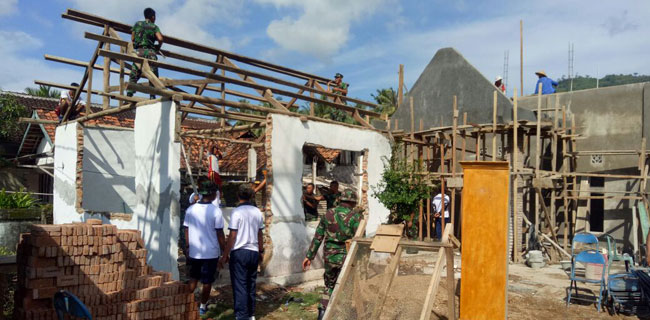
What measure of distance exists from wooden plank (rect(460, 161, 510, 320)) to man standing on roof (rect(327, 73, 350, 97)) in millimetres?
7765

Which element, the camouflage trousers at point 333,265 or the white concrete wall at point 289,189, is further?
the white concrete wall at point 289,189

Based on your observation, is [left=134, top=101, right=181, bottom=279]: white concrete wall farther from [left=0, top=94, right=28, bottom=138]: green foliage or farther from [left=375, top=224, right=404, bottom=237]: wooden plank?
[left=0, top=94, right=28, bottom=138]: green foliage

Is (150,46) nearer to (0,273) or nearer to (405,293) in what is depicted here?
(0,273)

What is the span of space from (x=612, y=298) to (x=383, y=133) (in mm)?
5854

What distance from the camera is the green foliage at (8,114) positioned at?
16938mm

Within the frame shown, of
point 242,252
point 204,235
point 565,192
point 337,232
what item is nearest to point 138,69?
point 204,235

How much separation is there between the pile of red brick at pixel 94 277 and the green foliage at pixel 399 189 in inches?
249

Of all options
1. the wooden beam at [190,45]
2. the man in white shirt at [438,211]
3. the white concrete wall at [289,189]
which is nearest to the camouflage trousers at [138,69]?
the wooden beam at [190,45]

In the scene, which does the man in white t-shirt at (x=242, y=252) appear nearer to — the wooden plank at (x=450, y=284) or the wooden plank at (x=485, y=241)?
the wooden plank at (x=450, y=284)

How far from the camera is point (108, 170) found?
11938 mm

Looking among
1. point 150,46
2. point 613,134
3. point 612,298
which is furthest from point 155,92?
point 613,134

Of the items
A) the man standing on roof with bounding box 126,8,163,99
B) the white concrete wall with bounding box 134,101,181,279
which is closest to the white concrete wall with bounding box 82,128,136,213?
the man standing on roof with bounding box 126,8,163,99

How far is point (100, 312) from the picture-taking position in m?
5.40

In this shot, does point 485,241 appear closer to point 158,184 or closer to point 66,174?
point 158,184
